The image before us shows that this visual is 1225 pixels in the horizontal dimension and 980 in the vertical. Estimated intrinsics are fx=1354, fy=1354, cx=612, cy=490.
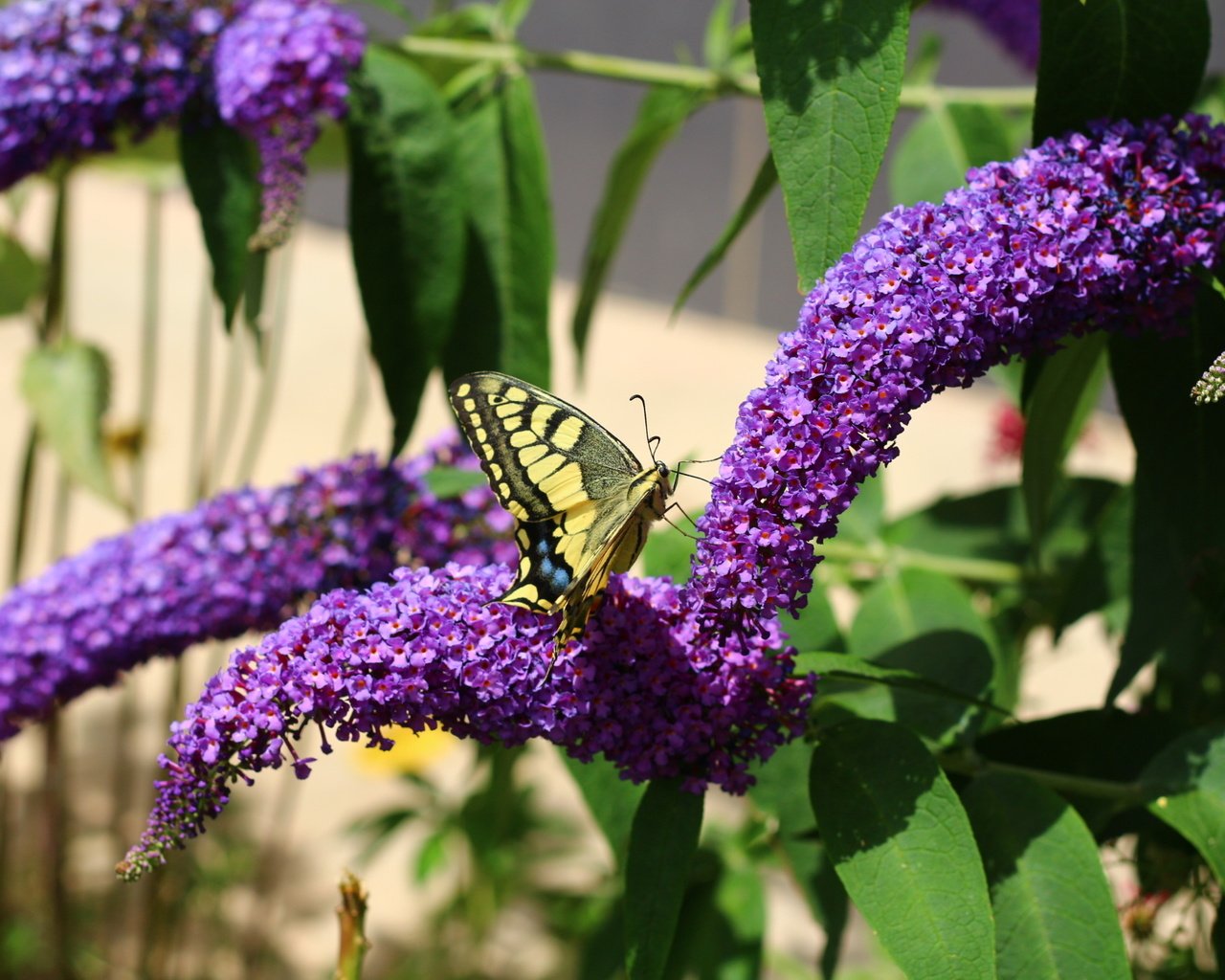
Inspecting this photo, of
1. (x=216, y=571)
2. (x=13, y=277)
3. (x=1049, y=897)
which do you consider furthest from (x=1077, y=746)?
(x=13, y=277)

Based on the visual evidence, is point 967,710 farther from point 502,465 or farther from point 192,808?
point 192,808

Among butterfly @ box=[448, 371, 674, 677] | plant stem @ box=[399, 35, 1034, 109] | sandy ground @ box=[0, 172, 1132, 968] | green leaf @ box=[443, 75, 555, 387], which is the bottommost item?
sandy ground @ box=[0, 172, 1132, 968]

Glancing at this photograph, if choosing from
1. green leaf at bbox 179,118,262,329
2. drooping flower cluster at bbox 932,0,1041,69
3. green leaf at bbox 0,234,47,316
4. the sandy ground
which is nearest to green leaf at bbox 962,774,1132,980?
green leaf at bbox 179,118,262,329

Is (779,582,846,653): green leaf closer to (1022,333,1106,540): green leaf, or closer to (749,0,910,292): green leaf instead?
(1022,333,1106,540): green leaf

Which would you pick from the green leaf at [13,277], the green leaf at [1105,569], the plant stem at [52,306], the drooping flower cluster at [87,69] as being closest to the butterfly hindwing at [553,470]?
the green leaf at [1105,569]

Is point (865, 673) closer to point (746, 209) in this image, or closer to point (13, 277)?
point (746, 209)

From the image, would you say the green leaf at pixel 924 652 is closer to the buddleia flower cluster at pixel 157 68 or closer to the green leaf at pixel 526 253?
the green leaf at pixel 526 253
